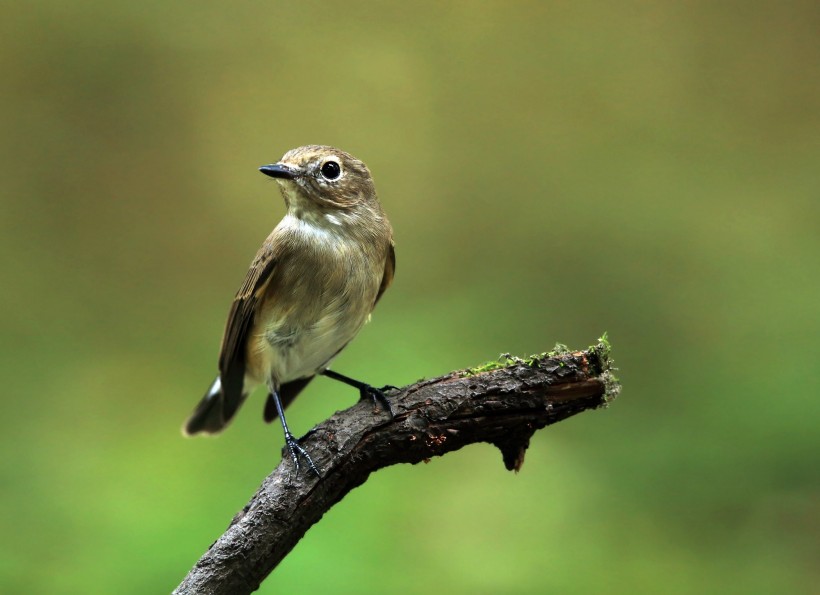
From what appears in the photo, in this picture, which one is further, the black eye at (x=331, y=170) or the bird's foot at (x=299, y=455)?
the black eye at (x=331, y=170)

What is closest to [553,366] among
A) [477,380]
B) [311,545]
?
[477,380]

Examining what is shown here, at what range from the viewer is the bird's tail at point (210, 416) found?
4.13 metres

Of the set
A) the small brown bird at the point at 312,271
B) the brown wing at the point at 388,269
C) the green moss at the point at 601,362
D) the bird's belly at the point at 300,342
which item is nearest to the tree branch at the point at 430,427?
the green moss at the point at 601,362

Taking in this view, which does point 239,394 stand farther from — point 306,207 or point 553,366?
point 553,366

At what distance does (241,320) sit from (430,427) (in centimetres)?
105

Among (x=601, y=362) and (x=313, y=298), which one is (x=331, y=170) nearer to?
(x=313, y=298)

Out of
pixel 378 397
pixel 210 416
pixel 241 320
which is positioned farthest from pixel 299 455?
pixel 210 416

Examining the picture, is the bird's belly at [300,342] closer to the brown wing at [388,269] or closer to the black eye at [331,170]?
the brown wing at [388,269]

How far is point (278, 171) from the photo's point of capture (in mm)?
3371

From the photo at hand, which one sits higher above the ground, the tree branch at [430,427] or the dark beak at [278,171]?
the dark beak at [278,171]

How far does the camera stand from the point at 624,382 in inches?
236

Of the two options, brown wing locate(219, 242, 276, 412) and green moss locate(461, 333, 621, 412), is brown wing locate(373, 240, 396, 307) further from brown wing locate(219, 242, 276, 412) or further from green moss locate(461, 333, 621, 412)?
green moss locate(461, 333, 621, 412)

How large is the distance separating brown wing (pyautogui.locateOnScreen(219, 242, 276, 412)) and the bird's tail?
0.48 ft

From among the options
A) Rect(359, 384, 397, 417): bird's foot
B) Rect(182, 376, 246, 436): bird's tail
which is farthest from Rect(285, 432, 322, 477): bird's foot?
Rect(182, 376, 246, 436): bird's tail
